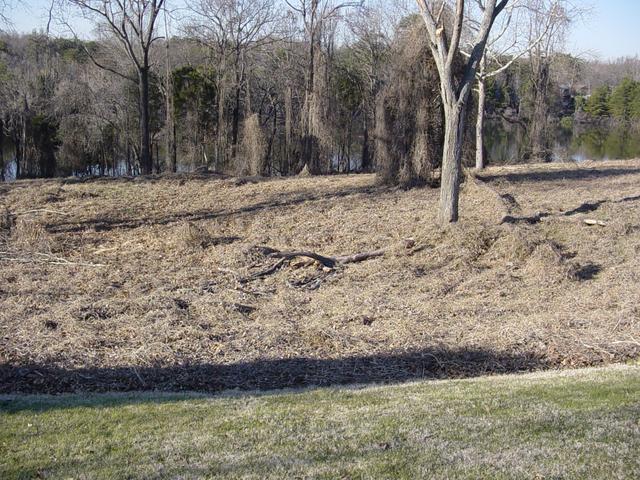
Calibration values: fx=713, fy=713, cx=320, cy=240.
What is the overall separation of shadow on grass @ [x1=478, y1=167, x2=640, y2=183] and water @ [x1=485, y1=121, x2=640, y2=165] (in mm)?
9803

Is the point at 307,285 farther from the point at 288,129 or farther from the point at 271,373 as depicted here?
the point at 288,129

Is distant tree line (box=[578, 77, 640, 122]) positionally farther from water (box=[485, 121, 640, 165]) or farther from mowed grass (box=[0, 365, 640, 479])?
mowed grass (box=[0, 365, 640, 479])

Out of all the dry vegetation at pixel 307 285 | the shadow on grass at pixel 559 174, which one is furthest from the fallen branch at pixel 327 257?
the shadow on grass at pixel 559 174

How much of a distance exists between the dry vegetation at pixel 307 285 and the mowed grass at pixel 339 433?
1396mm

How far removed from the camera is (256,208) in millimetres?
17078

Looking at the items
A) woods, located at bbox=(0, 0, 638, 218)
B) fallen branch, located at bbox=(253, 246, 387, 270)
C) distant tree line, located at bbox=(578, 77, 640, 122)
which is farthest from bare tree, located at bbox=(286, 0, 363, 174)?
distant tree line, located at bbox=(578, 77, 640, 122)

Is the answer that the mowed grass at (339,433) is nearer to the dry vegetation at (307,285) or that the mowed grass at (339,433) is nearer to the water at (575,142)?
the dry vegetation at (307,285)

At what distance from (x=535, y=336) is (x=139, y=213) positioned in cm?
1069

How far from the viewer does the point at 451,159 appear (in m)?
13.6

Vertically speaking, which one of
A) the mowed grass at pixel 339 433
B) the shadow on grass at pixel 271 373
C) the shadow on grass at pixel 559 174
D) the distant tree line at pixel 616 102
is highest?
the distant tree line at pixel 616 102

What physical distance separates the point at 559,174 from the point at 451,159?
8.61m

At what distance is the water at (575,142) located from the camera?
38.0 metres

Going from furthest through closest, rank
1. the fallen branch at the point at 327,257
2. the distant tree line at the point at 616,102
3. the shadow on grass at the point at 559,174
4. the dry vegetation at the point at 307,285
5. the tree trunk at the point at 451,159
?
the distant tree line at the point at 616,102 → the shadow on grass at the point at 559,174 → the tree trunk at the point at 451,159 → the fallen branch at the point at 327,257 → the dry vegetation at the point at 307,285

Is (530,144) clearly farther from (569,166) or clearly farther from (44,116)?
(44,116)
